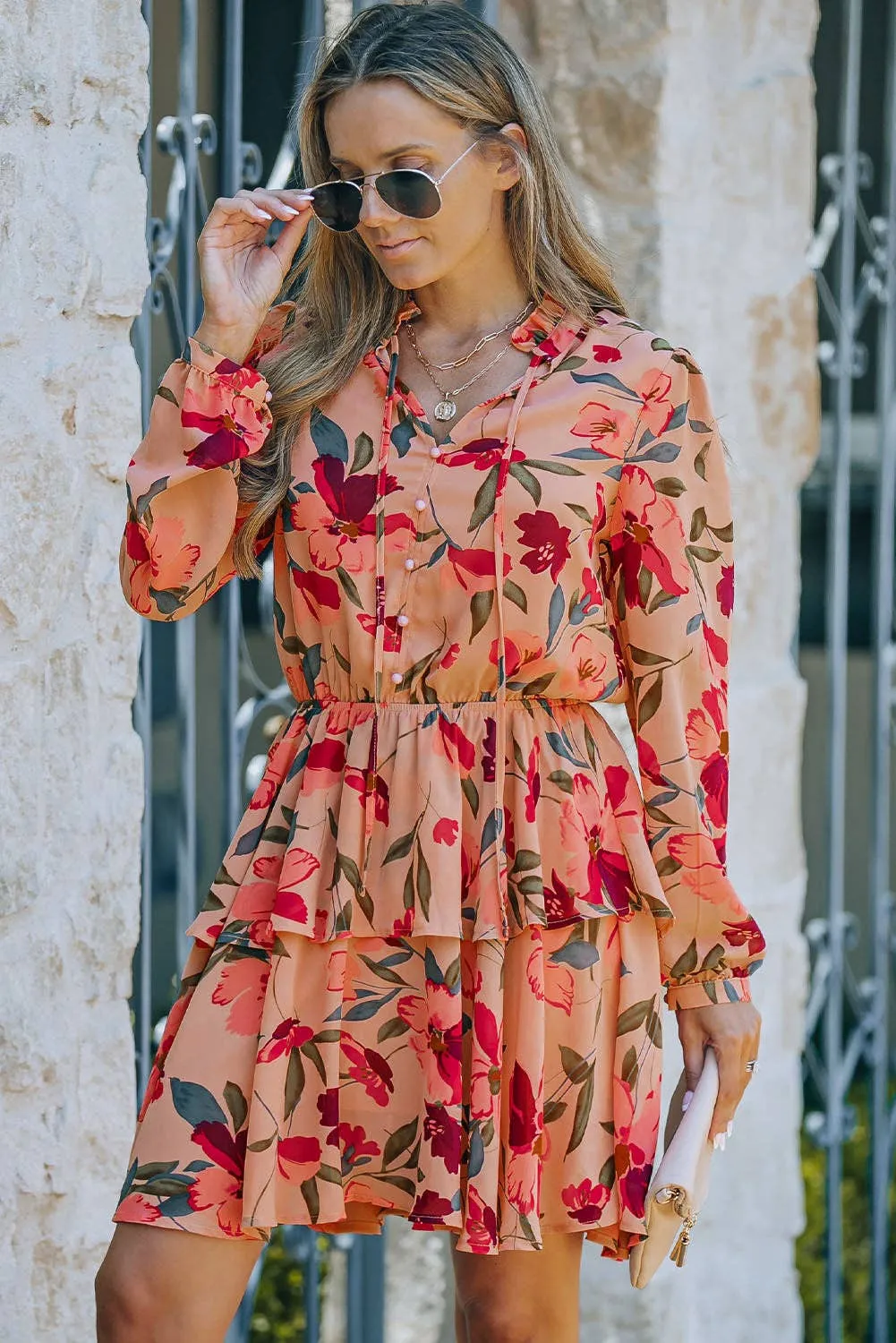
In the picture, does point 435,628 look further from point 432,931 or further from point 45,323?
point 45,323

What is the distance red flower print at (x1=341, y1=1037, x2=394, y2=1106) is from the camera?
2.19 m

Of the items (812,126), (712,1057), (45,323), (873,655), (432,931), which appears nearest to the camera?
(432,931)

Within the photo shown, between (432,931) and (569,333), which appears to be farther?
(569,333)

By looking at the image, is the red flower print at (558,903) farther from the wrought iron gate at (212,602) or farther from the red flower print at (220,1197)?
the wrought iron gate at (212,602)

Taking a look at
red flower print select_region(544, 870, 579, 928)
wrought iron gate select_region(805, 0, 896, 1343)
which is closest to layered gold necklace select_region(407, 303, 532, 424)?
red flower print select_region(544, 870, 579, 928)

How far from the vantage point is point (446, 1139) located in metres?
2.13

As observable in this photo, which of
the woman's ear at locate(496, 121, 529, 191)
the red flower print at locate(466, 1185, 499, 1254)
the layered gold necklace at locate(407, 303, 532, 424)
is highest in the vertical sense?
the woman's ear at locate(496, 121, 529, 191)

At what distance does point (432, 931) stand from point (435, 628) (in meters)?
0.36

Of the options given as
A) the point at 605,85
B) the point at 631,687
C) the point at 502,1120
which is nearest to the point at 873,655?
the point at 605,85

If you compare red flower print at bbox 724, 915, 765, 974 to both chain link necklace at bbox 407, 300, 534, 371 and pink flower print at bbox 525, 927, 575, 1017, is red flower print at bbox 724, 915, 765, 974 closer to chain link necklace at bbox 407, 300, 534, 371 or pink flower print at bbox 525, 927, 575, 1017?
pink flower print at bbox 525, 927, 575, 1017

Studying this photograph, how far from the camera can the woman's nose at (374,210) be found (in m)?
2.23

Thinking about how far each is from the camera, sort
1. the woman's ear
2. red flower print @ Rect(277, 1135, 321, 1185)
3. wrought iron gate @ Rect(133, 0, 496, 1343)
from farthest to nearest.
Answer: wrought iron gate @ Rect(133, 0, 496, 1343) → the woman's ear → red flower print @ Rect(277, 1135, 321, 1185)

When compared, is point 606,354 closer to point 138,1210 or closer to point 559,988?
point 559,988

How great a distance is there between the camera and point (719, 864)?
2.31 metres
